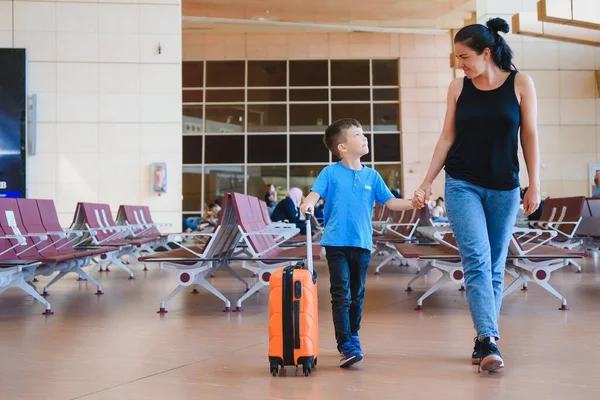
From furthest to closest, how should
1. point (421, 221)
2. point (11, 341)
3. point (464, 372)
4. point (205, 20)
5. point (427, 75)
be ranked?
point (427, 75), point (205, 20), point (421, 221), point (11, 341), point (464, 372)

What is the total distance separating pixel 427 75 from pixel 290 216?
1723 cm

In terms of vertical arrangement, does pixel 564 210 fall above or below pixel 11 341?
above

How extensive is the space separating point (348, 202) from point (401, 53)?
26074 mm

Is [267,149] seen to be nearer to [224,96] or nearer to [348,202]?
[224,96]

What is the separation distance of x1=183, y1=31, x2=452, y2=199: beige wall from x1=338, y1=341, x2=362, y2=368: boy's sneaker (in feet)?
83.8

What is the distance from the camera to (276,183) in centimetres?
2972

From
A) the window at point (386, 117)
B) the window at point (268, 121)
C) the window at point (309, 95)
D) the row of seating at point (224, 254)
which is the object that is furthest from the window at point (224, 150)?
the row of seating at point (224, 254)

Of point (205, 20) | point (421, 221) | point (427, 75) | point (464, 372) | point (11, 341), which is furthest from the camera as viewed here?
point (427, 75)

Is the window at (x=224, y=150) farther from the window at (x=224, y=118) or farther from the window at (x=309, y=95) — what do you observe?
the window at (x=309, y=95)

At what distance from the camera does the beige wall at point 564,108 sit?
2162cm

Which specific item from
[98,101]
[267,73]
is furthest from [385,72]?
[98,101]

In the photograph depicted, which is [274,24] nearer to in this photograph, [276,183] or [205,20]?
[205,20]

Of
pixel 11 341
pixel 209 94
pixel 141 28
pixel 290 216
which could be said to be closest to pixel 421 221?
pixel 290 216

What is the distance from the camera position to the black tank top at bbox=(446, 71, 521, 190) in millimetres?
4117
